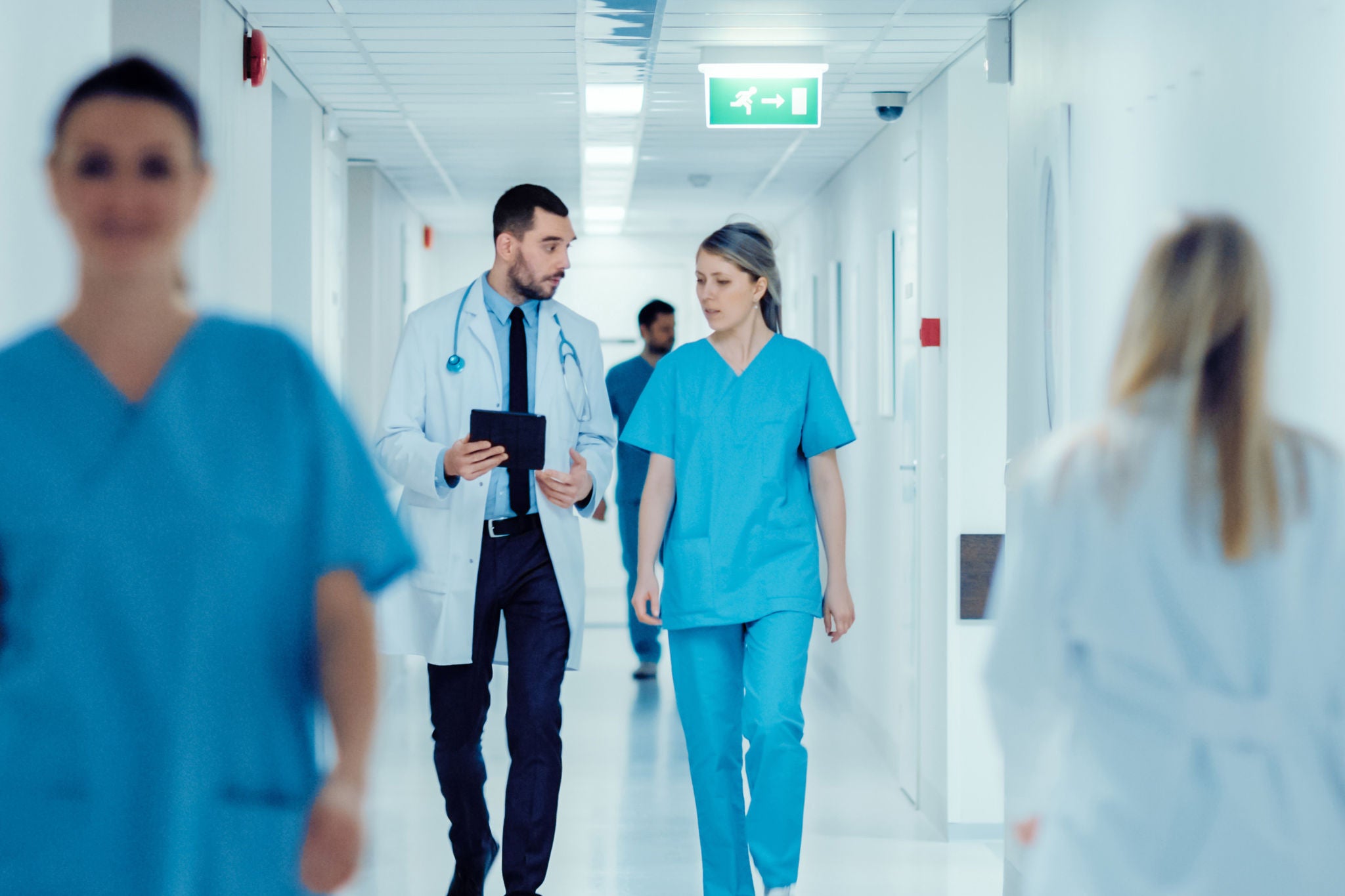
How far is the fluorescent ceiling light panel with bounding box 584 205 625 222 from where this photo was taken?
28.5 feet

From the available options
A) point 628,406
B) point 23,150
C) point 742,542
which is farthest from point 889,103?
point 23,150

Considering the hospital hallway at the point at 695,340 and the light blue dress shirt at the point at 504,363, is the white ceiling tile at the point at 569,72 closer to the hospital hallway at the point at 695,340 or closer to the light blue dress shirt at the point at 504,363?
the hospital hallway at the point at 695,340

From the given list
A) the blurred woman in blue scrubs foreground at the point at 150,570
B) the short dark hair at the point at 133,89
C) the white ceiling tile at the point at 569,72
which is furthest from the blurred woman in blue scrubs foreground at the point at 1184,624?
the white ceiling tile at the point at 569,72

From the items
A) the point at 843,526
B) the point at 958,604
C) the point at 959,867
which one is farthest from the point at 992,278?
the point at 959,867

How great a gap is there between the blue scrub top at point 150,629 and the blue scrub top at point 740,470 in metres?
2.01

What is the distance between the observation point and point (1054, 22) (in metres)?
3.44

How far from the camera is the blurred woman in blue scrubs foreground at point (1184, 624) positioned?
1.43 m

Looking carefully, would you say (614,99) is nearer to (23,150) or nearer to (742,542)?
(742,542)

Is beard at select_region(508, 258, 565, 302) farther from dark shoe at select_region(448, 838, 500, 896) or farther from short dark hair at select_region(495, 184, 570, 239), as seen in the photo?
dark shoe at select_region(448, 838, 500, 896)

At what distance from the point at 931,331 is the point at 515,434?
1900mm

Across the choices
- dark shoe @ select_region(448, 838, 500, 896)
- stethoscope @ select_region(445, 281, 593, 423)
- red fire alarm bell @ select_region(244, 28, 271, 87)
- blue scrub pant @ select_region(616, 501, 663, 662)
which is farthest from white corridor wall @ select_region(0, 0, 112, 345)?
blue scrub pant @ select_region(616, 501, 663, 662)

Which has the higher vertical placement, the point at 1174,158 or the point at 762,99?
the point at 762,99

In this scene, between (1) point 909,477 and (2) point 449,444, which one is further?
(1) point 909,477

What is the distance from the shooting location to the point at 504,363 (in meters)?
3.36
